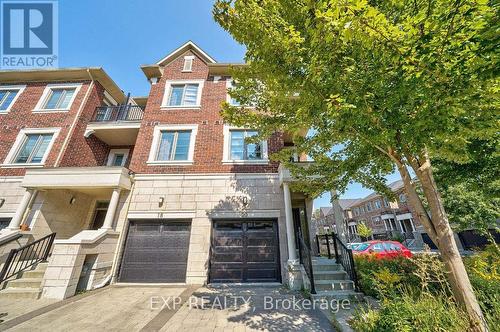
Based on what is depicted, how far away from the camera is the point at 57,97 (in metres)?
11.7

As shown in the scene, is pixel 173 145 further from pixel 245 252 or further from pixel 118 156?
pixel 245 252

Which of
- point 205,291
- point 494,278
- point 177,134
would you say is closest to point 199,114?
point 177,134

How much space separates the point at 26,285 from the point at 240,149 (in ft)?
29.7

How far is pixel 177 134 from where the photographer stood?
33.6 feet

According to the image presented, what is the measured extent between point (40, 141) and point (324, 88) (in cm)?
1422

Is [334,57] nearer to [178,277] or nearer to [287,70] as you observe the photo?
[287,70]

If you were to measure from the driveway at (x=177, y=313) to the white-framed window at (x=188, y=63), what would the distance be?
447 inches

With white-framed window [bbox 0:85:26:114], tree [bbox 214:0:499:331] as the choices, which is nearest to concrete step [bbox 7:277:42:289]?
tree [bbox 214:0:499:331]

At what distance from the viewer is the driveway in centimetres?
431

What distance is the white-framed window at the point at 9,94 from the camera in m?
11.5

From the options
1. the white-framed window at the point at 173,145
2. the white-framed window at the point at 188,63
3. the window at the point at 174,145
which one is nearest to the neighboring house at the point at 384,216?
the white-framed window at the point at 173,145

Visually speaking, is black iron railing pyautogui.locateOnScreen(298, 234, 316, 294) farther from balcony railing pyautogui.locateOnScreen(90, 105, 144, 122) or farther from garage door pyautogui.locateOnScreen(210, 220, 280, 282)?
balcony railing pyautogui.locateOnScreen(90, 105, 144, 122)

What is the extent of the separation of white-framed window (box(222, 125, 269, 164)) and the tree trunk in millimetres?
5972

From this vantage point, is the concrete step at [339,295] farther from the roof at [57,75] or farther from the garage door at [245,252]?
the roof at [57,75]
